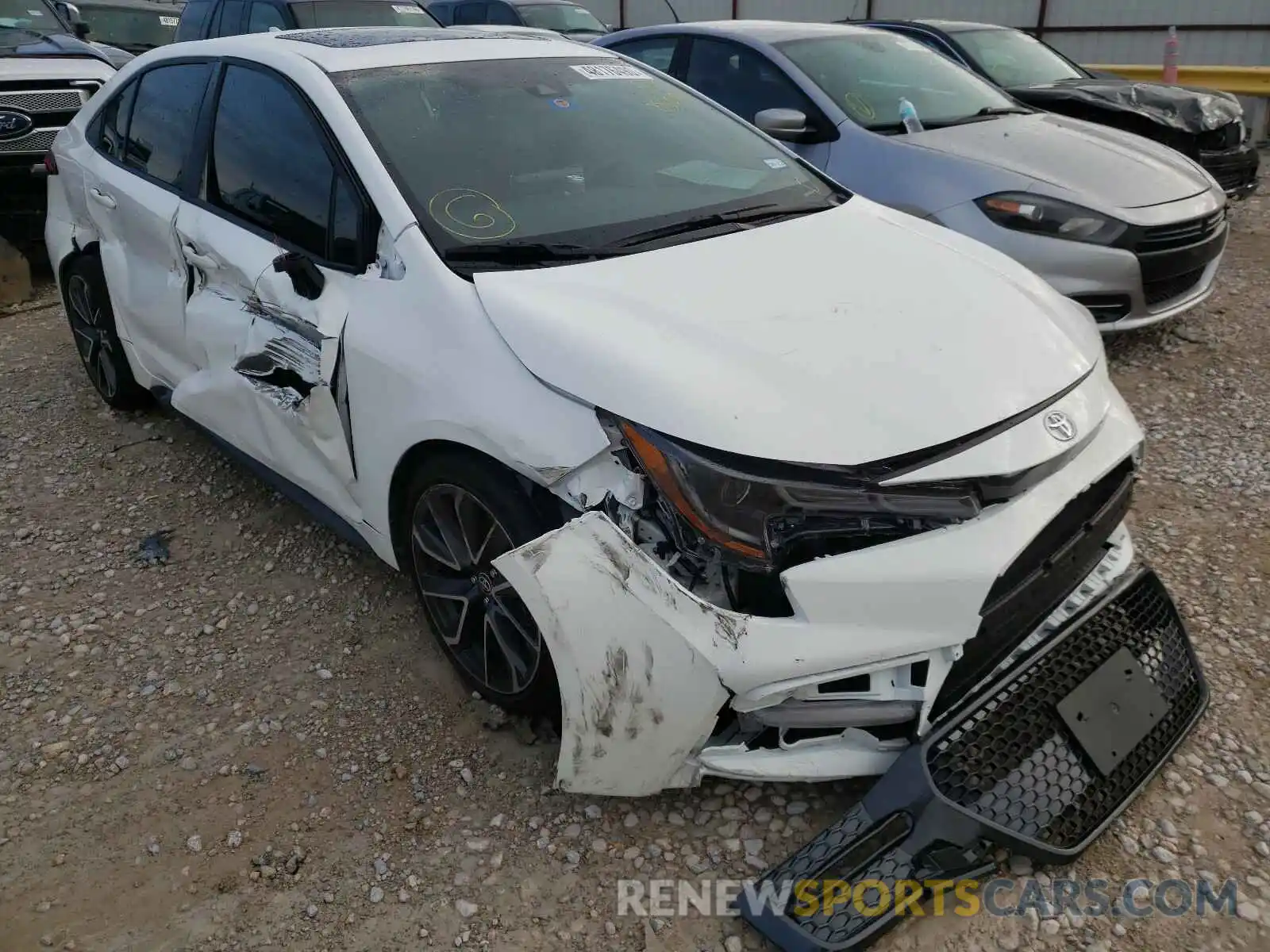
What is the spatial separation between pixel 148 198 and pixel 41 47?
4.98m

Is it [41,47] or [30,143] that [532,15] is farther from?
[30,143]

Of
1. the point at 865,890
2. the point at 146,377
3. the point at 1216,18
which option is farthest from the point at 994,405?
the point at 1216,18

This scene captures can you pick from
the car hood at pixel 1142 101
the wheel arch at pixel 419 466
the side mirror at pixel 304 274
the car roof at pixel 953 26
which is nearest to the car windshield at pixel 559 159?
the side mirror at pixel 304 274

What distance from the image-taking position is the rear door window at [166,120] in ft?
11.5

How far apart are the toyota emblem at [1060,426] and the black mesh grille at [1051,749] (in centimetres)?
51

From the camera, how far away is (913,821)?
2061 millimetres

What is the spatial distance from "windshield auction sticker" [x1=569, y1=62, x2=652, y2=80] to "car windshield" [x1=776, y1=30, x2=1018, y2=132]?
2067mm

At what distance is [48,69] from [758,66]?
5168mm

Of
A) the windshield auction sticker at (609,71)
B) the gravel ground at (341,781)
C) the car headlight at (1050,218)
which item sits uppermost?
the windshield auction sticker at (609,71)

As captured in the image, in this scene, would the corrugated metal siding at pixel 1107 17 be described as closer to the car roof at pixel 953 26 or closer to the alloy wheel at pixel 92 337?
the car roof at pixel 953 26

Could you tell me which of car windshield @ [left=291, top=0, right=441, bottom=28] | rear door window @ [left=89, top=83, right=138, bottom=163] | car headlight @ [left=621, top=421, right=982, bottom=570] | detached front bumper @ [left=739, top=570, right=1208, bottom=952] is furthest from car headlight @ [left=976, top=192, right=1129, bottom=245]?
car windshield @ [left=291, top=0, right=441, bottom=28]

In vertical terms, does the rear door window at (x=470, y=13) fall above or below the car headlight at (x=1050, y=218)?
above

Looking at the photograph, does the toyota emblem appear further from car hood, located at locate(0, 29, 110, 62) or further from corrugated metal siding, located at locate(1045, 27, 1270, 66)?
corrugated metal siding, located at locate(1045, 27, 1270, 66)

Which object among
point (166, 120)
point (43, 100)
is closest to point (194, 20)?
point (43, 100)
